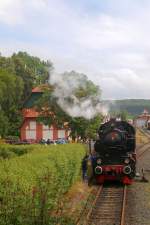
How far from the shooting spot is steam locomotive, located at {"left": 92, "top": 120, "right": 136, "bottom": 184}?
80.6ft

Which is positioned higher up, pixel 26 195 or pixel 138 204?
pixel 26 195

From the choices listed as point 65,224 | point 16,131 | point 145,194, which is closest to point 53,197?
point 65,224

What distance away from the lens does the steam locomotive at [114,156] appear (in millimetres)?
24581

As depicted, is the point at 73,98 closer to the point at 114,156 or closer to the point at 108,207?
the point at 114,156

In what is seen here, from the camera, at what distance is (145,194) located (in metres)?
22.0

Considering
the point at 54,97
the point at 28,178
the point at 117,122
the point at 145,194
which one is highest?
the point at 54,97

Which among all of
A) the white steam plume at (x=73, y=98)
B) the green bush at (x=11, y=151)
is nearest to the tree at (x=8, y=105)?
the white steam plume at (x=73, y=98)

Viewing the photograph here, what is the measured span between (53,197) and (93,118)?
94.9ft

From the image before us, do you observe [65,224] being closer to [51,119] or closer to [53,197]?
[53,197]

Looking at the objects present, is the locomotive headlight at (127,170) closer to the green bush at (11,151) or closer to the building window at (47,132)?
the green bush at (11,151)

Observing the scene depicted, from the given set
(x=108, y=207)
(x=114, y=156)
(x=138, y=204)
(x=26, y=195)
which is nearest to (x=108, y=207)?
(x=108, y=207)

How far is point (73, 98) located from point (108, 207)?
77.3 ft

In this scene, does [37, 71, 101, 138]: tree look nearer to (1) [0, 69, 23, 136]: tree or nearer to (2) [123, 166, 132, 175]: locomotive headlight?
(2) [123, 166, 132, 175]: locomotive headlight

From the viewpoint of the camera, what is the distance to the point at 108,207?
749 inches
